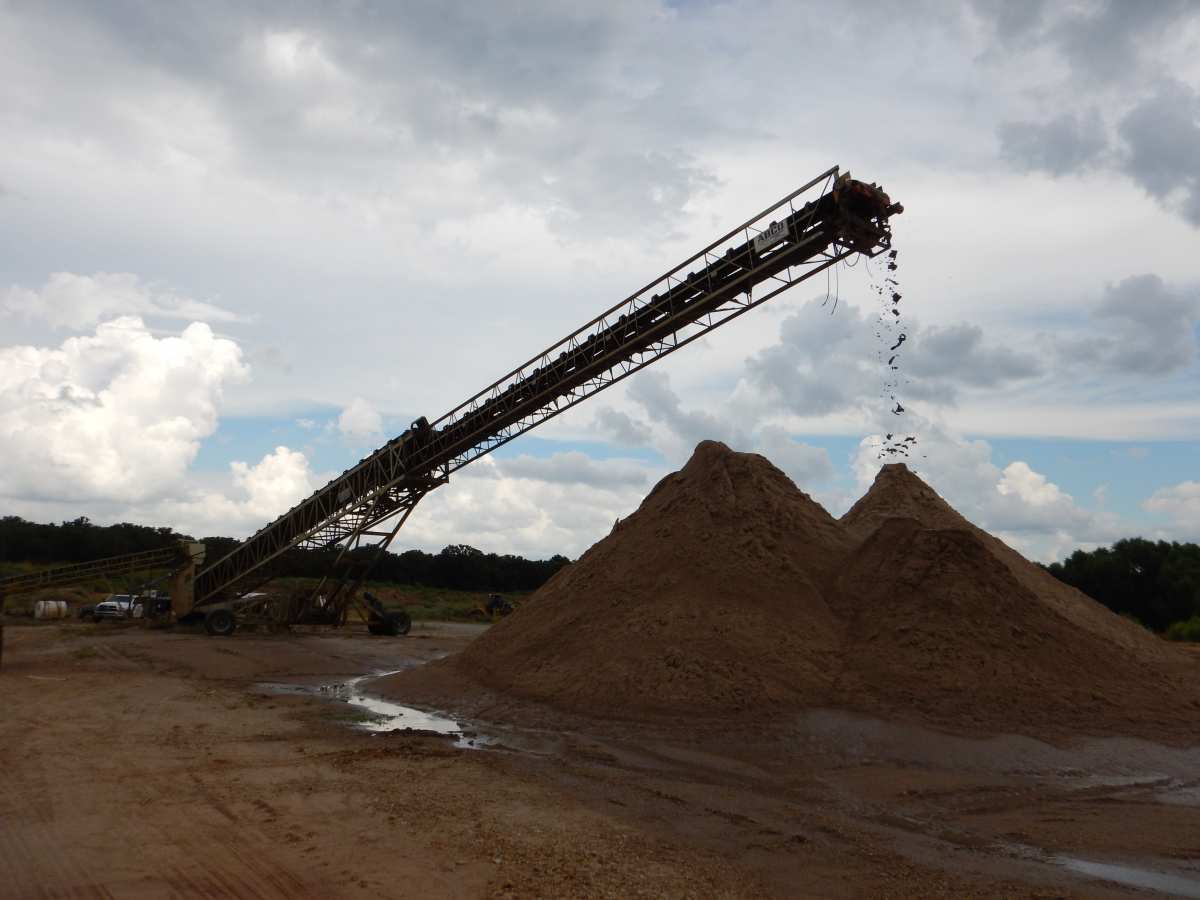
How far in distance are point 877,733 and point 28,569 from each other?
5443cm

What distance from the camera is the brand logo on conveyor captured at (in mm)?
14234

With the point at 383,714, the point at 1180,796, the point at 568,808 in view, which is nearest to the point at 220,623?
the point at 383,714

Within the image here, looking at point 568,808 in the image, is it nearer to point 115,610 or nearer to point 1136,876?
point 1136,876

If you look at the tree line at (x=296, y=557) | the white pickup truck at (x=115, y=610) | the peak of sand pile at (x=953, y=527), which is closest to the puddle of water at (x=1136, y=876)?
the peak of sand pile at (x=953, y=527)

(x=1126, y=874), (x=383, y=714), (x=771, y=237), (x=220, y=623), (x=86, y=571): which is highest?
(x=771, y=237)

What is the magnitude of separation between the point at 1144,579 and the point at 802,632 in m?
35.1

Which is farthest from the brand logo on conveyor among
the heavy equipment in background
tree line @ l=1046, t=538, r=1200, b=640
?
tree line @ l=1046, t=538, r=1200, b=640

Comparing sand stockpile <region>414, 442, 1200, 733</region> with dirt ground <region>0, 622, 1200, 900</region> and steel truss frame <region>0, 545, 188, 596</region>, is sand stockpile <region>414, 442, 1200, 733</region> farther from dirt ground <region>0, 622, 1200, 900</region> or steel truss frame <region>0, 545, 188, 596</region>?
steel truss frame <region>0, 545, 188, 596</region>

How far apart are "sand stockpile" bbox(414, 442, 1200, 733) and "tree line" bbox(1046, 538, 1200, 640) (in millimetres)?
24454

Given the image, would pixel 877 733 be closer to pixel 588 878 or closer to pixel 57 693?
pixel 588 878

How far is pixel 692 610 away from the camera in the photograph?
1393 cm

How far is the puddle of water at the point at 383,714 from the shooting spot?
1253 cm

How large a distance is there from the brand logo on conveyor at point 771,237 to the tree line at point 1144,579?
3184cm

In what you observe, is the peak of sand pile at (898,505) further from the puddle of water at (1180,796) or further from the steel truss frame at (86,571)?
the steel truss frame at (86,571)
